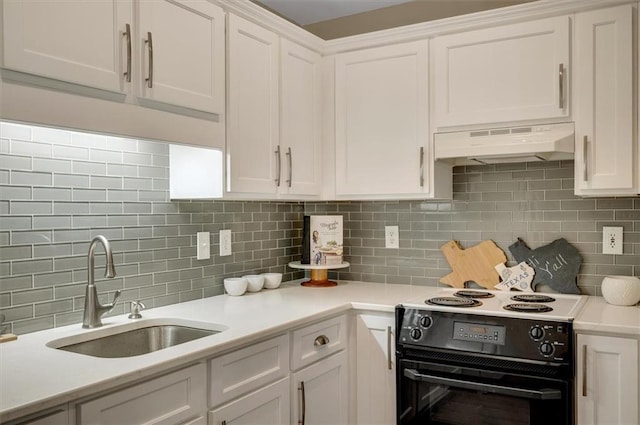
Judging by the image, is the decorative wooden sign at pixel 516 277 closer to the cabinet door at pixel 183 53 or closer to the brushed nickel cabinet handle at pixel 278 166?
the brushed nickel cabinet handle at pixel 278 166

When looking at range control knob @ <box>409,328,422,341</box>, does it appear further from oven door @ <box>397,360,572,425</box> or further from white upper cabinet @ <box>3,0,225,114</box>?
white upper cabinet @ <box>3,0,225,114</box>

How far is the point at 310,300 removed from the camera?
2.61 metres

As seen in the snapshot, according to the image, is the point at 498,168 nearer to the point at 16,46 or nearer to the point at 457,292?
the point at 457,292

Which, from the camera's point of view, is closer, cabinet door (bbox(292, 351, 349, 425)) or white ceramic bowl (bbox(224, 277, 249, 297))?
cabinet door (bbox(292, 351, 349, 425))

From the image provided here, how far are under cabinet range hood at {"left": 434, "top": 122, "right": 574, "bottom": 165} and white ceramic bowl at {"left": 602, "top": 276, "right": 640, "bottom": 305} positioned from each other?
598 millimetres

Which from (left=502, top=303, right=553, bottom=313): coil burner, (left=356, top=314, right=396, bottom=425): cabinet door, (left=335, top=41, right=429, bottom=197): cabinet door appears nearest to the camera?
(left=502, top=303, right=553, bottom=313): coil burner

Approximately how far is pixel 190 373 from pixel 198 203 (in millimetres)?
1066

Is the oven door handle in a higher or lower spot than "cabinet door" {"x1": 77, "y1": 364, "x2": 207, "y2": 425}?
lower

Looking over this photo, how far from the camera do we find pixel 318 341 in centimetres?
234

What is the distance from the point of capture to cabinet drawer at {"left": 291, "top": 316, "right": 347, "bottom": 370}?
2.21m

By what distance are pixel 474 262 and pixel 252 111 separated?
139 cm

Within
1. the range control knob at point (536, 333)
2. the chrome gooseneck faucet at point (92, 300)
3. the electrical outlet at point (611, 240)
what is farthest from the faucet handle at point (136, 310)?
the electrical outlet at point (611, 240)

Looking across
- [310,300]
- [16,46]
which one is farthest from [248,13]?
[310,300]

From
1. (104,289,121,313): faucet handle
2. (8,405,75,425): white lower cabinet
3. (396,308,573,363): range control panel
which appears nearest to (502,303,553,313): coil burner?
(396,308,573,363): range control panel
